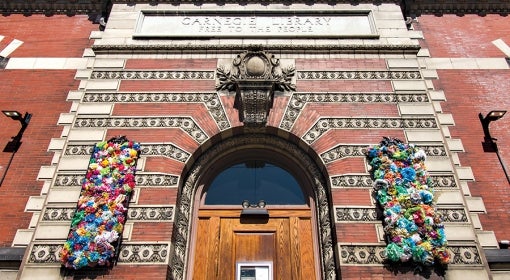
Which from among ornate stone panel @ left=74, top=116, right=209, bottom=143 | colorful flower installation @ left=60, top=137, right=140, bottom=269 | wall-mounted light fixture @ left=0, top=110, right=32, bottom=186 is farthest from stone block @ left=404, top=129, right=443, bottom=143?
wall-mounted light fixture @ left=0, top=110, right=32, bottom=186

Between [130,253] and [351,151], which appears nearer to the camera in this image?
[130,253]

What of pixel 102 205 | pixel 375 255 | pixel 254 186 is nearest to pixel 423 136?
pixel 375 255

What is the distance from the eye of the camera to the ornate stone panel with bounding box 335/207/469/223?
7660mm

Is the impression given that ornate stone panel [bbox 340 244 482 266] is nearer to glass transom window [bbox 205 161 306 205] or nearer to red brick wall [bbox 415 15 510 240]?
red brick wall [bbox 415 15 510 240]

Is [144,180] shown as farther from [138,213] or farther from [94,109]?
[94,109]

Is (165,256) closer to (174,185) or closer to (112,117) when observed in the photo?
(174,185)

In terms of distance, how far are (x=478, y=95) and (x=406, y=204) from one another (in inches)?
192

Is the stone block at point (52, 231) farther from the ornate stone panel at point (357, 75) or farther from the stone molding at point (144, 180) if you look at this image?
the ornate stone panel at point (357, 75)

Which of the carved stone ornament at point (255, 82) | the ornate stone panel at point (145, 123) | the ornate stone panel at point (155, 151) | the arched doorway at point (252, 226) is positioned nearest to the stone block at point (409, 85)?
the carved stone ornament at point (255, 82)

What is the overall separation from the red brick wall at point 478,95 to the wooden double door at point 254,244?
160 inches

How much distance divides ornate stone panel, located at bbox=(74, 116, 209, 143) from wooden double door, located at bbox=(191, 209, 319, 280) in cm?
196

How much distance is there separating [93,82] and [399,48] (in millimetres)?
8118

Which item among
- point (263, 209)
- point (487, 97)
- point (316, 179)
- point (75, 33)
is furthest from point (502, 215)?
point (75, 33)

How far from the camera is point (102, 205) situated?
24.7ft
